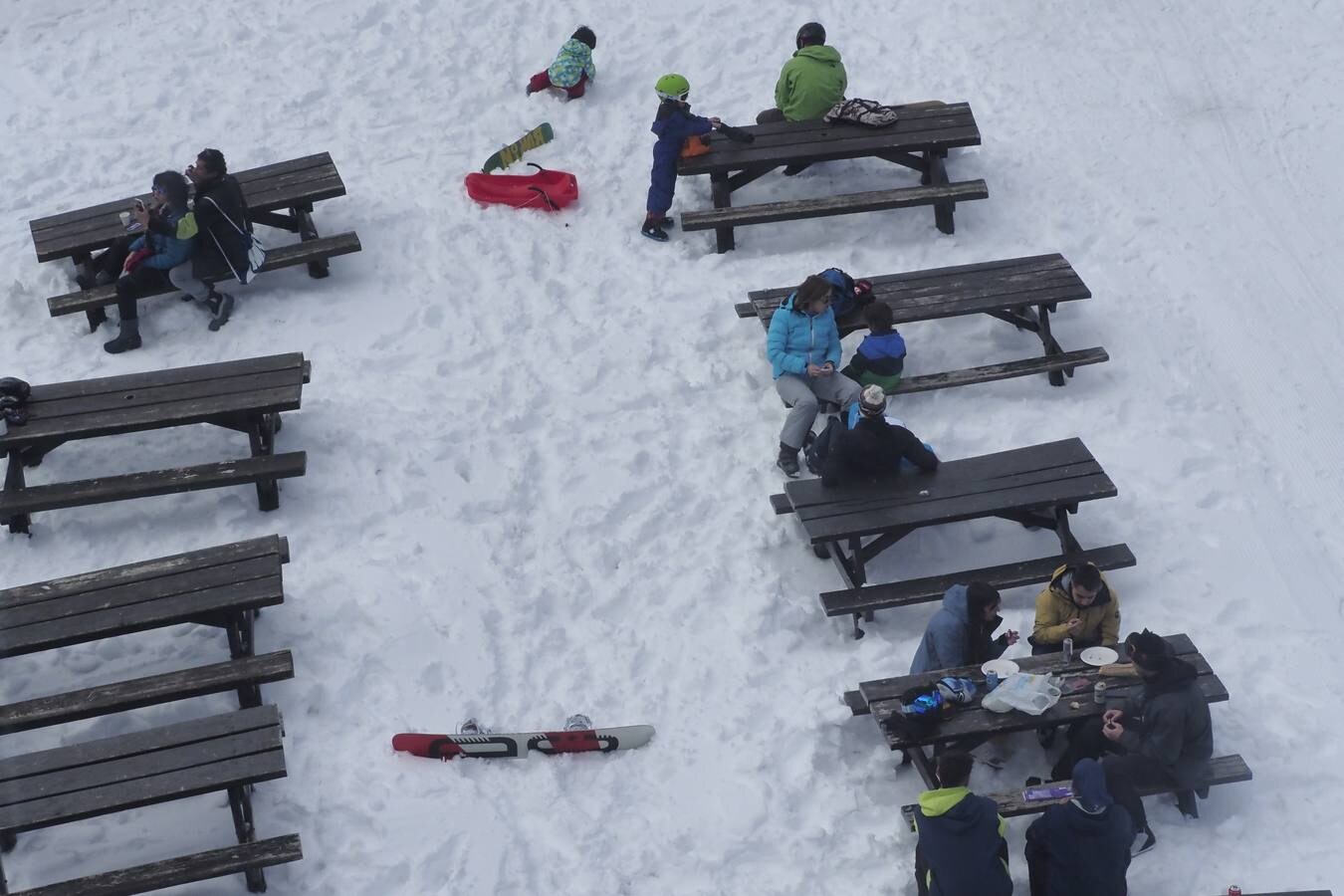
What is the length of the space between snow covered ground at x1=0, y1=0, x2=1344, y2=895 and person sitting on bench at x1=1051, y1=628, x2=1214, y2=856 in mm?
317

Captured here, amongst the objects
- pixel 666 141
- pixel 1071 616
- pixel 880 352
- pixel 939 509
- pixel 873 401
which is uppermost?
pixel 666 141

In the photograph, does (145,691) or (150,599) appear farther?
(150,599)

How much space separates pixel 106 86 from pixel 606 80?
4576mm

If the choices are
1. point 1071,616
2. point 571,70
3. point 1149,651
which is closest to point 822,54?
point 571,70

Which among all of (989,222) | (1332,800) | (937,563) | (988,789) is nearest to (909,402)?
(937,563)

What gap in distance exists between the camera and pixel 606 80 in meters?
14.3

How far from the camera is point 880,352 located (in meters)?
11.0

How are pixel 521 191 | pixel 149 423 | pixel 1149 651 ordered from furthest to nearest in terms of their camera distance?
pixel 521 191
pixel 149 423
pixel 1149 651

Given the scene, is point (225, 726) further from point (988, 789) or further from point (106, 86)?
point (106, 86)

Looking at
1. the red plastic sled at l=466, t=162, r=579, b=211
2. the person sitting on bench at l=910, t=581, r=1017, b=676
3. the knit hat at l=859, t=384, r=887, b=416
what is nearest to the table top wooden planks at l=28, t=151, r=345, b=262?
the red plastic sled at l=466, t=162, r=579, b=211

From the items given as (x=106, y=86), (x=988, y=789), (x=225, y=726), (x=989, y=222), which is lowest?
(x=988, y=789)

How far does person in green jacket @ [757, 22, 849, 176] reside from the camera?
13.1 meters

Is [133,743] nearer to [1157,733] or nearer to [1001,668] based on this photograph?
[1001,668]

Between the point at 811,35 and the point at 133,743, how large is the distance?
826 cm
